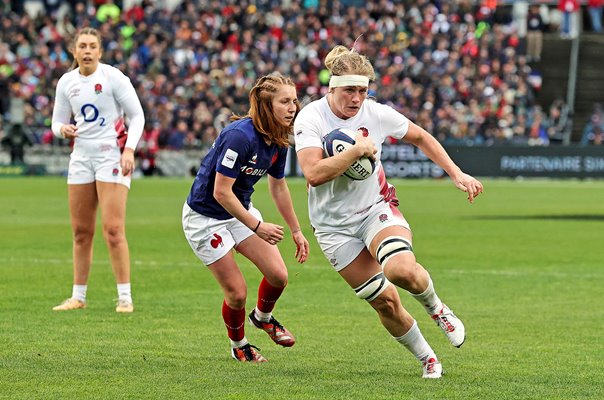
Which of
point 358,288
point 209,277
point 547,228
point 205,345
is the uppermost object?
point 358,288

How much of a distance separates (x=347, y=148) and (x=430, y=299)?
44.4 inches

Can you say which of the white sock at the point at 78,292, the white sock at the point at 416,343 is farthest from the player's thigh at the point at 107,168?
the white sock at the point at 416,343

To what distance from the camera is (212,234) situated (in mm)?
9047

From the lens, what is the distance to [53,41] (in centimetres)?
4453

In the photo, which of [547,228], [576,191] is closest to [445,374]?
[547,228]

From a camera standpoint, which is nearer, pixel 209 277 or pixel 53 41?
pixel 209 277

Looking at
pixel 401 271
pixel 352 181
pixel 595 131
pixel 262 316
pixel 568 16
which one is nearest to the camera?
pixel 401 271

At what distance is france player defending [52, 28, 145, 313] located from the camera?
11.7 m

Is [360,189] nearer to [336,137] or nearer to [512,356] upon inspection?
[336,137]

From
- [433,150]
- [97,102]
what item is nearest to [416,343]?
[433,150]

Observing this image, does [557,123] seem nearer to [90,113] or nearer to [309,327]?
[90,113]

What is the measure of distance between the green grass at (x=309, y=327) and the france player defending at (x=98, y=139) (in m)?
0.73

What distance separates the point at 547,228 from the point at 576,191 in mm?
11810

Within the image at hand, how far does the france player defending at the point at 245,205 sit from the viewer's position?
339 inches
